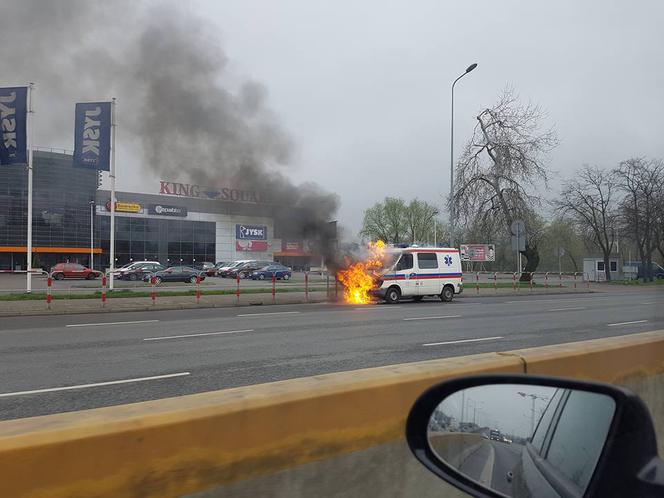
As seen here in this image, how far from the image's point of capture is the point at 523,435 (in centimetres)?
178

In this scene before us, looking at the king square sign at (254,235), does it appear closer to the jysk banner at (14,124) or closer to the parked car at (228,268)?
the jysk banner at (14,124)

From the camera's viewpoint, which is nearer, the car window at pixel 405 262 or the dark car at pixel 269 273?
the car window at pixel 405 262

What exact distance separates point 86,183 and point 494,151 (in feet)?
94.7

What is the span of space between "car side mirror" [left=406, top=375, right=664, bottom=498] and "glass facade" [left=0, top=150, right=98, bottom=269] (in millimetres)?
30379

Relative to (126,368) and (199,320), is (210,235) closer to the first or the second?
(199,320)

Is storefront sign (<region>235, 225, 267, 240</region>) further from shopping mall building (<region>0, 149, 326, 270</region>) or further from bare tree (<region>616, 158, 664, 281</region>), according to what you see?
bare tree (<region>616, 158, 664, 281</region>)

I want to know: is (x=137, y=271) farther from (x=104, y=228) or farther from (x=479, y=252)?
(x=479, y=252)

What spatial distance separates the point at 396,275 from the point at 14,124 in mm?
14948

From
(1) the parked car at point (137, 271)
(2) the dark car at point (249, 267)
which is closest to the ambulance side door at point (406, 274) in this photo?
(2) the dark car at point (249, 267)

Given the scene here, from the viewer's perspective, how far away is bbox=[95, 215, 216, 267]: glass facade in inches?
1973

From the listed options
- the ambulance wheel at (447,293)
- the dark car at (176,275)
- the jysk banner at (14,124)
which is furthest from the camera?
the dark car at (176,275)

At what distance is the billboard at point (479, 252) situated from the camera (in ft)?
130

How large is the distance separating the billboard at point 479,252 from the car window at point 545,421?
1511 inches

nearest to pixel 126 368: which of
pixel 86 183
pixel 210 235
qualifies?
pixel 86 183
